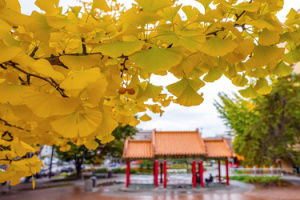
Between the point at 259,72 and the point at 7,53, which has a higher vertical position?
the point at 259,72

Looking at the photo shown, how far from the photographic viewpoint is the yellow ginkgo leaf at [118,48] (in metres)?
0.69

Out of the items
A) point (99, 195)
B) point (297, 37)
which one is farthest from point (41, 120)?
point (99, 195)

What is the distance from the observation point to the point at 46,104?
0.61 m

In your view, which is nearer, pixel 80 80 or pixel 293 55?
pixel 80 80

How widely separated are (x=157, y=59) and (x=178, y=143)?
13736 millimetres

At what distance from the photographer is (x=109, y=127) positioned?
0.86 m

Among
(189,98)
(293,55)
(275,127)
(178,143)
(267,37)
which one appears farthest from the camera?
(275,127)

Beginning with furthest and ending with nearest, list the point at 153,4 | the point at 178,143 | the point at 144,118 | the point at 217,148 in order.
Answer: the point at 217,148 → the point at 178,143 → the point at 144,118 → the point at 153,4

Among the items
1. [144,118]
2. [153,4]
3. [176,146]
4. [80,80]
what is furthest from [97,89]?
[176,146]

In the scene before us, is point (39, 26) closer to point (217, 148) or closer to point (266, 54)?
point (266, 54)

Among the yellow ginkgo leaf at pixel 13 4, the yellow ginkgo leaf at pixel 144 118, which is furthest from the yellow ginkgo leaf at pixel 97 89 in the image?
the yellow ginkgo leaf at pixel 144 118

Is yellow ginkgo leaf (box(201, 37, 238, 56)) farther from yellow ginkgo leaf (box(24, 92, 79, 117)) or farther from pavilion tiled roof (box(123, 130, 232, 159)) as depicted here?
pavilion tiled roof (box(123, 130, 232, 159))

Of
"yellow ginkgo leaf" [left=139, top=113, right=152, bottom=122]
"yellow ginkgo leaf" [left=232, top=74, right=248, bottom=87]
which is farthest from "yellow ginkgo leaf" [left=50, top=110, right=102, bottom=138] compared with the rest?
"yellow ginkgo leaf" [left=232, top=74, right=248, bottom=87]

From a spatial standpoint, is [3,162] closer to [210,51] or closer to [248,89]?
[210,51]
